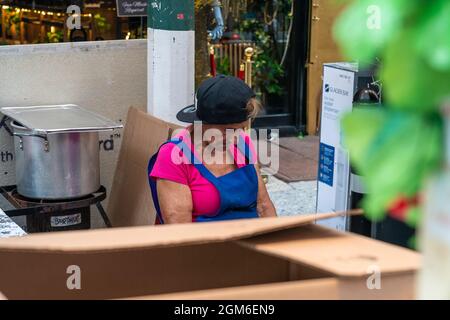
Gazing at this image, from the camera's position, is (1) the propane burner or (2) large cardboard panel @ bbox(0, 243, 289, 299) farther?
(1) the propane burner

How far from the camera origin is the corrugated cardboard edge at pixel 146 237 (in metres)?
1.65

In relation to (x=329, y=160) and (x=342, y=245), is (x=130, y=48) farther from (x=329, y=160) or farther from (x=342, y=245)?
(x=342, y=245)

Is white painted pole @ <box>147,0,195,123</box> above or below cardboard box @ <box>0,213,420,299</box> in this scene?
above

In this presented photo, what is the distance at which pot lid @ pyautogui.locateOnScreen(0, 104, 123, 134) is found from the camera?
14.8ft

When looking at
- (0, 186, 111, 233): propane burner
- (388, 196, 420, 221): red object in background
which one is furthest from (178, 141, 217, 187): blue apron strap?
(388, 196, 420, 221): red object in background

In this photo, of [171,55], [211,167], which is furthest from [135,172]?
[211,167]

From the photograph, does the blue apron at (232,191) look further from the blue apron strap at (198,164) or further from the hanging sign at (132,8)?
the hanging sign at (132,8)

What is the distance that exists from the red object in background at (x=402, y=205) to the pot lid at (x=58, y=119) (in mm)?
3642

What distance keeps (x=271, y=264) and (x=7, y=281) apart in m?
0.65

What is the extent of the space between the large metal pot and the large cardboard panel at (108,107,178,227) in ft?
1.02

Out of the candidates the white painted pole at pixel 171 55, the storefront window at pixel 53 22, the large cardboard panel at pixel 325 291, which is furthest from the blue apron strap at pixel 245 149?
the storefront window at pixel 53 22

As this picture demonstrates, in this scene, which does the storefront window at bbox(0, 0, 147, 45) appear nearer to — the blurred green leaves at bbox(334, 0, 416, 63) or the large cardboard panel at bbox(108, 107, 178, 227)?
the large cardboard panel at bbox(108, 107, 178, 227)

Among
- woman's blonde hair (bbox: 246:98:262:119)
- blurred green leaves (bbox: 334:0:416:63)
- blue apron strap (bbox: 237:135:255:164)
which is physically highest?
blurred green leaves (bbox: 334:0:416:63)

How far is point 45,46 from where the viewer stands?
5.29m
